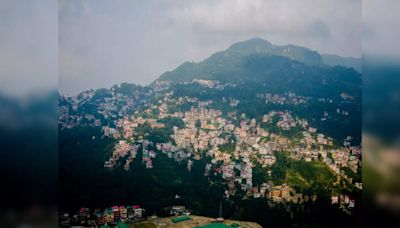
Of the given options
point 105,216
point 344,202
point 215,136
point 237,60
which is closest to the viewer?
point 344,202

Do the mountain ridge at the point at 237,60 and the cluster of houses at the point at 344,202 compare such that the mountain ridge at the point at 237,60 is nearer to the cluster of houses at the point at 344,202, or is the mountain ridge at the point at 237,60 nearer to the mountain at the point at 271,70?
the mountain at the point at 271,70

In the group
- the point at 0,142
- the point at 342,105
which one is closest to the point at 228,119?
the point at 342,105

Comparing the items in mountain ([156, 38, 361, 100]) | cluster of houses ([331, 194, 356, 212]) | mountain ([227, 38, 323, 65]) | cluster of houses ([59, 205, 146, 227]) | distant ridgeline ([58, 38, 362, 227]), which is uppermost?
mountain ([227, 38, 323, 65])

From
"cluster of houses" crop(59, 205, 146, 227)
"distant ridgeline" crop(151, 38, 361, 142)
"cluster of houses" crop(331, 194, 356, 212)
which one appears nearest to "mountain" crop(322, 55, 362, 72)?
"distant ridgeline" crop(151, 38, 361, 142)

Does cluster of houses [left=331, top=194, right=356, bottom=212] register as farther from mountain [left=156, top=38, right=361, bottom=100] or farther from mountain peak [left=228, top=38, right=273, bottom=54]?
mountain peak [left=228, top=38, right=273, bottom=54]

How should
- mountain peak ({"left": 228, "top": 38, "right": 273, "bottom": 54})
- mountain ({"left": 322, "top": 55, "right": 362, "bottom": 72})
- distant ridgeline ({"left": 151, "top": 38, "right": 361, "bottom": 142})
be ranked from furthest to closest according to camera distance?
mountain peak ({"left": 228, "top": 38, "right": 273, "bottom": 54}) < distant ridgeline ({"left": 151, "top": 38, "right": 361, "bottom": 142}) < mountain ({"left": 322, "top": 55, "right": 362, "bottom": 72})

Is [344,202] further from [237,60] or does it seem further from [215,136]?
[237,60]

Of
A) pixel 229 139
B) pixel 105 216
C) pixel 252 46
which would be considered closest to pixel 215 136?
pixel 229 139
